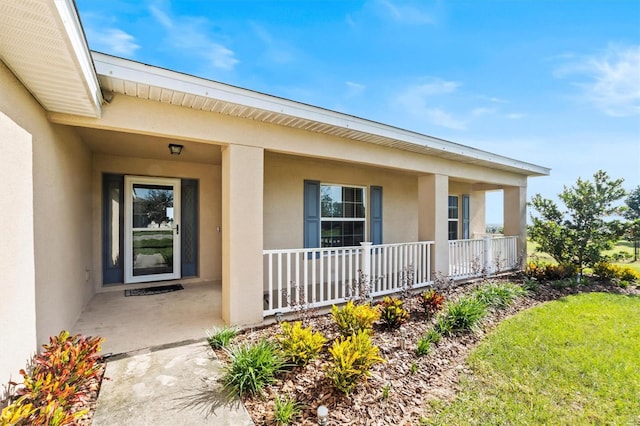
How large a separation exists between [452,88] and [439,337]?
736cm

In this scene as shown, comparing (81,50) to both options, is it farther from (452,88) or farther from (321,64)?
(452,88)

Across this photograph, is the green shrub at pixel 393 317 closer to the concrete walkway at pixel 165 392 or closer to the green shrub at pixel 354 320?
the green shrub at pixel 354 320

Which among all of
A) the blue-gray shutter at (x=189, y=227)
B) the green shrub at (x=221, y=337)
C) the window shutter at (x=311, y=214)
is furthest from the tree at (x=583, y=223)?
the blue-gray shutter at (x=189, y=227)

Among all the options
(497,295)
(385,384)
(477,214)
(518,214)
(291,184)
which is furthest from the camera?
(477,214)

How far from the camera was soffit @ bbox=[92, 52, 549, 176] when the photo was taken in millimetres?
2926

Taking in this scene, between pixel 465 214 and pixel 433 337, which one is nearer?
pixel 433 337

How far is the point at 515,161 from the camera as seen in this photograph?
24.5 feet

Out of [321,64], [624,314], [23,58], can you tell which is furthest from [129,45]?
[624,314]

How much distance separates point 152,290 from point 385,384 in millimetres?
5097

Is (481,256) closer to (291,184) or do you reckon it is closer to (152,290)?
(291,184)

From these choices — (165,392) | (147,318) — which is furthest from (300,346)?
(147,318)

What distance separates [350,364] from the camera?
103 inches

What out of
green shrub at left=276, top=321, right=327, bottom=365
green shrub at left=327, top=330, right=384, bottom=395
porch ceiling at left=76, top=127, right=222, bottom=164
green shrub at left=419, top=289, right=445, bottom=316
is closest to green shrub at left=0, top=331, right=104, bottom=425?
green shrub at left=276, top=321, right=327, bottom=365

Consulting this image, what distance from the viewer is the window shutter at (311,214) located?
6309 millimetres
